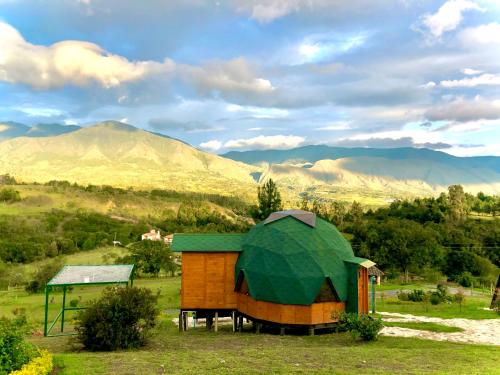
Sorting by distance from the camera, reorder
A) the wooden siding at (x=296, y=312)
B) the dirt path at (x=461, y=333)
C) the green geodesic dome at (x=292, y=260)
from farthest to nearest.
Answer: the green geodesic dome at (x=292, y=260)
the wooden siding at (x=296, y=312)
the dirt path at (x=461, y=333)

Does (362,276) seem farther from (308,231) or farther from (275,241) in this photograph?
(275,241)

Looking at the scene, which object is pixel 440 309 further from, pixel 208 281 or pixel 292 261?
pixel 208 281

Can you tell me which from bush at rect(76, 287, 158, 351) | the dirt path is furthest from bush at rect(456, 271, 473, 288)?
bush at rect(76, 287, 158, 351)

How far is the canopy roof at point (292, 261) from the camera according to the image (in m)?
21.6

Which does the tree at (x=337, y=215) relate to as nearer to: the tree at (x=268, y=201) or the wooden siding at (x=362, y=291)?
the tree at (x=268, y=201)

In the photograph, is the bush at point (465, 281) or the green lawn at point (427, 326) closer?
the green lawn at point (427, 326)

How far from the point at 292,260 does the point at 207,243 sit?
19.0 ft

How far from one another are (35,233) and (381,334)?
91.8 metres

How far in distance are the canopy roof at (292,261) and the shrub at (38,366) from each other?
12118 mm

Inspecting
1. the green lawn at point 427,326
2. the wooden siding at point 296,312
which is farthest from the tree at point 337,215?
the wooden siding at point 296,312

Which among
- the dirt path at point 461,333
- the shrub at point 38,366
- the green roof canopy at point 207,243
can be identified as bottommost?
the dirt path at point 461,333

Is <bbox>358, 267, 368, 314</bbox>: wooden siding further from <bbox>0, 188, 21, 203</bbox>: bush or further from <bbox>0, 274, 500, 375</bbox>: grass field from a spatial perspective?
<bbox>0, 188, 21, 203</bbox>: bush

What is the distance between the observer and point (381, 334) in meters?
21.0

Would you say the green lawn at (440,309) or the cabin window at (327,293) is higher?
the cabin window at (327,293)
